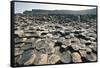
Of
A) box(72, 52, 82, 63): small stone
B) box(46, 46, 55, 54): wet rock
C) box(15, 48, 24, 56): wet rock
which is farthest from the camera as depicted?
box(72, 52, 82, 63): small stone

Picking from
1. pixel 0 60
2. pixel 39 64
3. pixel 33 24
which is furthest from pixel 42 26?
pixel 0 60

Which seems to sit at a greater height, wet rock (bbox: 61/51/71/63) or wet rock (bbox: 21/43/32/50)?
wet rock (bbox: 21/43/32/50)

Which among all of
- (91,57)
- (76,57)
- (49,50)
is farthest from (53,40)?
(91,57)

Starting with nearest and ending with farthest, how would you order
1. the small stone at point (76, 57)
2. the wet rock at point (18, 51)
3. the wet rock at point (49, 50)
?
the wet rock at point (18, 51), the wet rock at point (49, 50), the small stone at point (76, 57)

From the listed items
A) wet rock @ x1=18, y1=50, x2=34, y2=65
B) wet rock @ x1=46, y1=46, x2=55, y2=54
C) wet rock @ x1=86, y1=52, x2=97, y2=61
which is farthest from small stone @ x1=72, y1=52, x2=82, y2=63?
wet rock @ x1=18, y1=50, x2=34, y2=65

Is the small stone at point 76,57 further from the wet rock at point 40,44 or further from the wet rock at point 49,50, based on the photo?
the wet rock at point 40,44

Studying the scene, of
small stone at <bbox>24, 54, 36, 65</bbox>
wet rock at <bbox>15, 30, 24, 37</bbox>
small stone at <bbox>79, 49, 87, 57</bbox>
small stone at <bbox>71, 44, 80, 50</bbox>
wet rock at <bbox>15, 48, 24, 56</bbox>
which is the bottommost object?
small stone at <bbox>24, 54, 36, 65</bbox>

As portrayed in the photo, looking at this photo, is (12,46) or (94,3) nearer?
(12,46)

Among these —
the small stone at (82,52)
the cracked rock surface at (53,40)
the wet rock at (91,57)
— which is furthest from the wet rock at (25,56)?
the wet rock at (91,57)

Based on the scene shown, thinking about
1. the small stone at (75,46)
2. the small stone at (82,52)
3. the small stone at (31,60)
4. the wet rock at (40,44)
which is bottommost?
the small stone at (31,60)

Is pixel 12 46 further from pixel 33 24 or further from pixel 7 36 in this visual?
pixel 33 24

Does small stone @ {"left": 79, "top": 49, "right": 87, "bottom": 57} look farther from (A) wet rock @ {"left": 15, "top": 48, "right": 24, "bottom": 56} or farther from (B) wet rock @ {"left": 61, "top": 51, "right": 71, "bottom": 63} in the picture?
(A) wet rock @ {"left": 15, "top": 48, "right": 24, "bottom": 56}
